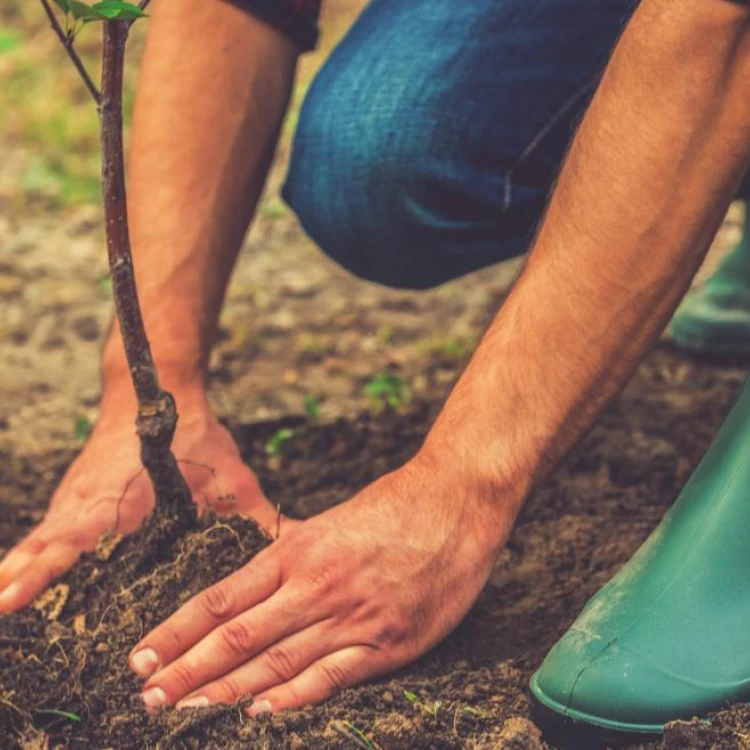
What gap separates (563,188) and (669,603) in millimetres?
499

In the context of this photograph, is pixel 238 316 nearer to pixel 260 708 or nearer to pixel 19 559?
pixel 19 559

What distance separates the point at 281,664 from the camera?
4.57ft

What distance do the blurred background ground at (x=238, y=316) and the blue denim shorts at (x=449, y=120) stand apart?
1.88 ft

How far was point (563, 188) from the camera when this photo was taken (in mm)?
1447

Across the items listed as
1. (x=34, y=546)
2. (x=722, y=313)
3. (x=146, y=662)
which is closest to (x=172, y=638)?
(x=146, y=662)

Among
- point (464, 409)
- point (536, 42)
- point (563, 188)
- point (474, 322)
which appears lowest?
point (474, 322)

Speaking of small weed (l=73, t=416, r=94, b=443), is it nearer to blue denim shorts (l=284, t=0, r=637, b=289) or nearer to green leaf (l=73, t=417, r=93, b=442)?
green leaf (l=73, t=417, r=93, b=442)

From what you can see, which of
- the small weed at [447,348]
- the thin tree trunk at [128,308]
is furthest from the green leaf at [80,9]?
the small weed at [447,348]

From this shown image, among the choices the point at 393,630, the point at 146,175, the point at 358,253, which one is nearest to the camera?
the point at 393,630

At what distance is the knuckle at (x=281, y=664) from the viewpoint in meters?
1.39

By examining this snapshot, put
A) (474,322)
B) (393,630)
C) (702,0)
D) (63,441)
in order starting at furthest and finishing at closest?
(474,322) → (63,441) → (393,630) → (702,0)

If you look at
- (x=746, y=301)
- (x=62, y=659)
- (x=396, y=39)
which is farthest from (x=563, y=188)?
(x=746, y=301)

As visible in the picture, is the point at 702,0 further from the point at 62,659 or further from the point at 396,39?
the point at 62,659

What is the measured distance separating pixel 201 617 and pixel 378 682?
0.73 ft
